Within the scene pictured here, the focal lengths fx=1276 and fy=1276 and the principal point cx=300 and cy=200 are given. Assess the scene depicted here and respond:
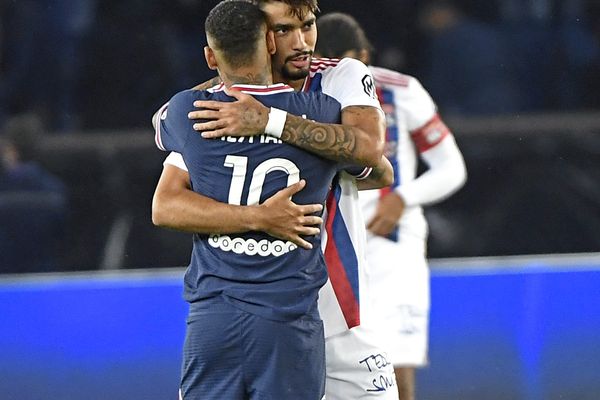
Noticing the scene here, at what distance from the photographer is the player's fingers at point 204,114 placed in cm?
325

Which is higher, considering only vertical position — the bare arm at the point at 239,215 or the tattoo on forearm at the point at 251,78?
the tattoo on forearm at the point at 251,78

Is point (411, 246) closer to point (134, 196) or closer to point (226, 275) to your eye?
point (134, 196)

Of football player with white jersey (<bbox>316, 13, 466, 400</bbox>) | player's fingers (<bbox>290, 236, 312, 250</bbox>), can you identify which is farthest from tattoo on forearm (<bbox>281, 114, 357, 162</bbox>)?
football player with white jersey (<bbox>316, 13, 466, 400</bbox>)

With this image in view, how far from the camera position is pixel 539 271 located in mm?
5664

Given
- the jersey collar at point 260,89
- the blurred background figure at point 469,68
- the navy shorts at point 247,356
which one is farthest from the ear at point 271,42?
the blurred background figure at point 469,68

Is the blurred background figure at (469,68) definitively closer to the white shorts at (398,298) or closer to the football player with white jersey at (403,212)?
the football player with white jersey at (403,212)

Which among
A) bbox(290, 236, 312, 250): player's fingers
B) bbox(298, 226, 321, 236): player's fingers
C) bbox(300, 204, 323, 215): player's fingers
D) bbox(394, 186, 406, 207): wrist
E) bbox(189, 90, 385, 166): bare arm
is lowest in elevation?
bbox(394, 186, 406, 207): wrist

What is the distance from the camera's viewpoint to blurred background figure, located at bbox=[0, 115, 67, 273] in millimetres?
5629

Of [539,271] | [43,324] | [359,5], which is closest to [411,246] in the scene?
[539,271]

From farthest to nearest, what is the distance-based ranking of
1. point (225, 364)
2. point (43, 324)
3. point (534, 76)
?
1. point (534, 76)
2. point (43, 324)
3. point (225, 364)

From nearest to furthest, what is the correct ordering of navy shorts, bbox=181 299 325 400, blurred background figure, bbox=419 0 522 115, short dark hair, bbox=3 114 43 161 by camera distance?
navy shorts, bbox=181 299 325 400, short dark hair, bbox=3 114 43 161, blurred background figure, bbox=419 0 522 115

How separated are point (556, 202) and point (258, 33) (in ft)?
9.78

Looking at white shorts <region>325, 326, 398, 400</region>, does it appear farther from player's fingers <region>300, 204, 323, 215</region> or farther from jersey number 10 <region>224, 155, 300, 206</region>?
jersey number 10 <region>224, 155, 300, 206</region>

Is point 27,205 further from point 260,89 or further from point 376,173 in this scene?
point 260,89
